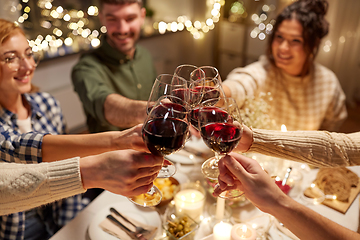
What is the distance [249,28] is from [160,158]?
374 centimetres

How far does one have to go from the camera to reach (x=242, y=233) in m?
0.89

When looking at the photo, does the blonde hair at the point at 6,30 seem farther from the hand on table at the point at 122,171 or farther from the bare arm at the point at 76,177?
the hand on table at the point at 122,171

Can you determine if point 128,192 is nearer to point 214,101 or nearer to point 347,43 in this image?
point 214,101

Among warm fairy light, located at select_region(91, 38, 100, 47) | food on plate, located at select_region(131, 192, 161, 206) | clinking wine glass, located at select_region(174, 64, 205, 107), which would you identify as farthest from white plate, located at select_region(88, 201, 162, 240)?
warm fairy light, located at select_region(91, 38, 100, 47)

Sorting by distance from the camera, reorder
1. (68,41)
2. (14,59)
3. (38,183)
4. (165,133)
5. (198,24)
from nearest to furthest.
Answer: (165,133)
(38,183)
(14,59)
(68,41)
(198,24)

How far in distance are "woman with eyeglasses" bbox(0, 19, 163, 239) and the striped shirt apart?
0.98 m

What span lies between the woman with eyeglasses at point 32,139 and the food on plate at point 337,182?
0.78 metres

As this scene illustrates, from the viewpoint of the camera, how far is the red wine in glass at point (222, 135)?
2.53 feet

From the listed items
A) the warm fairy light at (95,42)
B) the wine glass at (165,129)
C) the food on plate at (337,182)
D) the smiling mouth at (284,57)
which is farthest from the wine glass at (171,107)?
the warm fairy light at (95,42)

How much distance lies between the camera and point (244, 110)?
120 cm

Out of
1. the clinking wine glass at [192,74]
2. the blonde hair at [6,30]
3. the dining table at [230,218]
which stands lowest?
the dining table at [230,218]

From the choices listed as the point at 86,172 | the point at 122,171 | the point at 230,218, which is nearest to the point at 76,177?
the point at 86,172

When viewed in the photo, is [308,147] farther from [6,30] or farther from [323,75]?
[6,30]

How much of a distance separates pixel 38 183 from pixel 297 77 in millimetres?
1618
